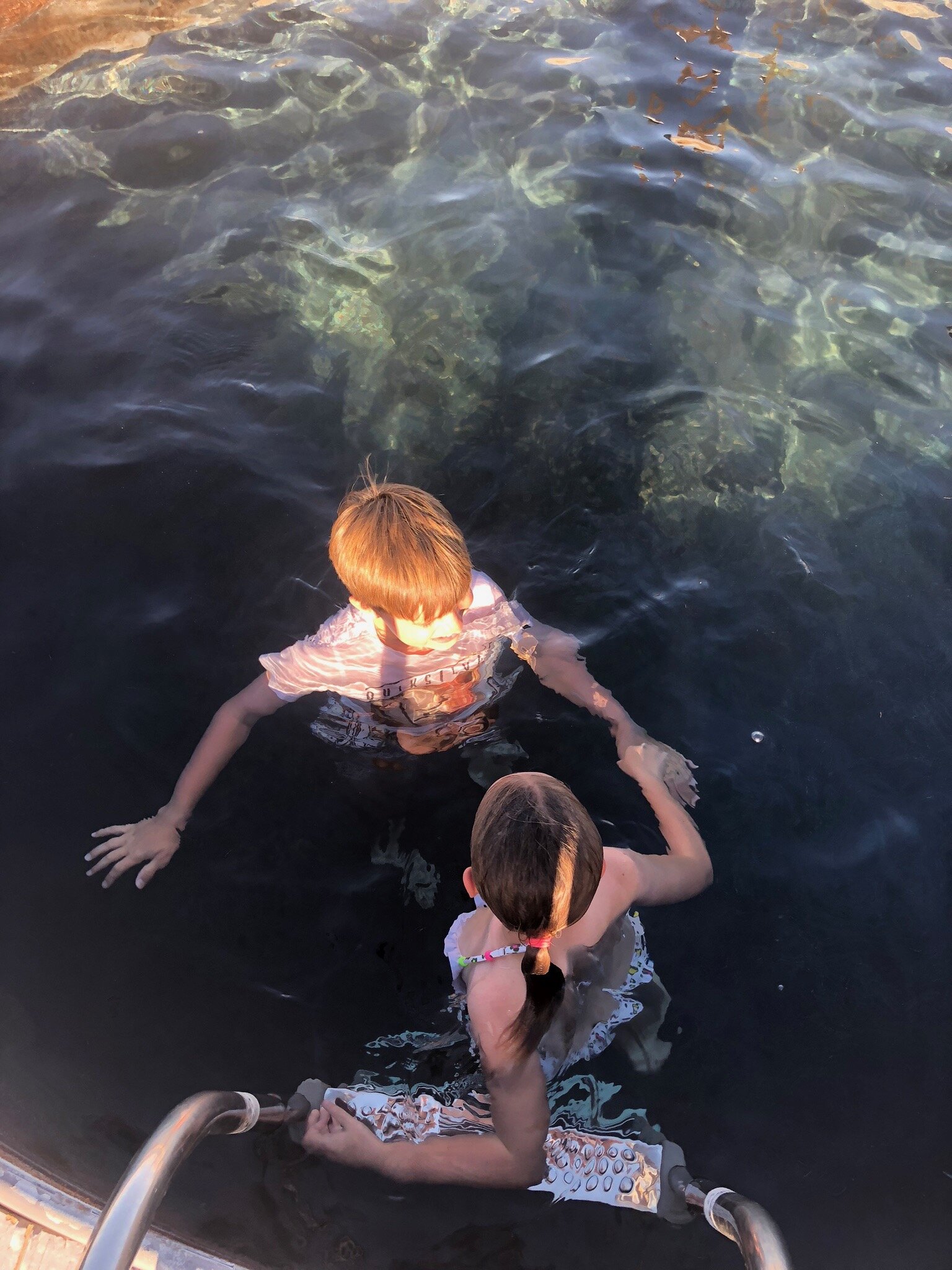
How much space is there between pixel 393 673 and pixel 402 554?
583mm

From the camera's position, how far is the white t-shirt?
272cm

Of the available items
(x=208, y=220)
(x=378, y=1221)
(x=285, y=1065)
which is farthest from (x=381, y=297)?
(x=378, y=1221)

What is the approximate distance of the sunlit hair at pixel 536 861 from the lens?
68.7 inches

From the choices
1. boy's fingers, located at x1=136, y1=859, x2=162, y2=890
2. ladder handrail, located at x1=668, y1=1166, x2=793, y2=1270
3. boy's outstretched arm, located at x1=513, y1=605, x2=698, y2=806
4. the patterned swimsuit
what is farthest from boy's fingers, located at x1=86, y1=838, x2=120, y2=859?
ladder handrail, located at x1=668, y1=1166, x2=793, y2=1270

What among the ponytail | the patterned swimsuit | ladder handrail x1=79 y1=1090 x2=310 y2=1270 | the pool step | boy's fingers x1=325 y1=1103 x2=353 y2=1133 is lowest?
the patterned swimsuit

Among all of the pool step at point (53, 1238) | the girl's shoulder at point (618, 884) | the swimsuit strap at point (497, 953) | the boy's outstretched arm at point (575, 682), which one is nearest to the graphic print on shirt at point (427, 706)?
the boy's outstretched arm at point (575, 682)

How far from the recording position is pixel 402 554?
2.35 meters

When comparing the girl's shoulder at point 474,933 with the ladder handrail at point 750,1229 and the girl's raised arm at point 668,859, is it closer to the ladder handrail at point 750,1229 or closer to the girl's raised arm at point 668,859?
the girl's raised arm at point 668,859

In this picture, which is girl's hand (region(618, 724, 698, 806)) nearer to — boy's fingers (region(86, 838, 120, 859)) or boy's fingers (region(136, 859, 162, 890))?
boy's fingers (region(136, 859, 162, 890))

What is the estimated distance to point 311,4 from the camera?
239 inches

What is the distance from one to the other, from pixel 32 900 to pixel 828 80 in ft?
20.5

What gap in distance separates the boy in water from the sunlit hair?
757 mm

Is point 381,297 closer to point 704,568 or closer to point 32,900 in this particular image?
point 704,568

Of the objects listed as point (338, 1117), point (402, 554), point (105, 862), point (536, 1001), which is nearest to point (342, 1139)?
point (338, 1117)
